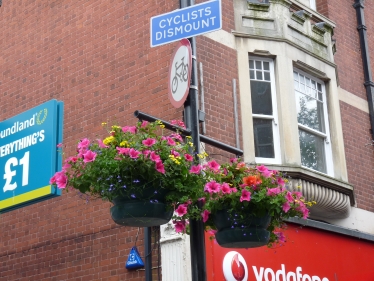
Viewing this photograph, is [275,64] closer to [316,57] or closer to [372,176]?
[316,57]

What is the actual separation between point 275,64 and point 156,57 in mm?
2065

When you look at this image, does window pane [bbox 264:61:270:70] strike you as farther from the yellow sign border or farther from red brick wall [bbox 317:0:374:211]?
the yellow sign border

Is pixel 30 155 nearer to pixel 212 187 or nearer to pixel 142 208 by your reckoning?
pixel 142 208

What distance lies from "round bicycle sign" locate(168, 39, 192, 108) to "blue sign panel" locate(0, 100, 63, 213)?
7.13ft

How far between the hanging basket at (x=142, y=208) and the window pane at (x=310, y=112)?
6614 mm

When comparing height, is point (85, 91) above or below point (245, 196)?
above

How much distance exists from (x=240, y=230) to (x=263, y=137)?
5429 millimetres

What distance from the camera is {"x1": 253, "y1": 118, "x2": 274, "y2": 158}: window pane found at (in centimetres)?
1193

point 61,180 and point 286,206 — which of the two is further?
point 286,206

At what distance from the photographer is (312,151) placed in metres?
12.7

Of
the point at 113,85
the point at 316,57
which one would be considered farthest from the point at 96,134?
the point at 316,57

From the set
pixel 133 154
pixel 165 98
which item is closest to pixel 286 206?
pixel 133 154

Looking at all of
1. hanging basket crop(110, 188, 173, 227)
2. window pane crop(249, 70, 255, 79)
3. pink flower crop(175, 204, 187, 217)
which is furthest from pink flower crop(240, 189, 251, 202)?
window pane crop(249, 70, 255, 79)

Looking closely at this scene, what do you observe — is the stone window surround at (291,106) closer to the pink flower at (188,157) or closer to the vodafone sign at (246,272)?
the vodafone sign at (246,272)
